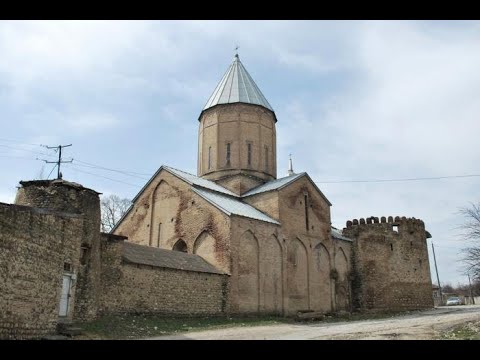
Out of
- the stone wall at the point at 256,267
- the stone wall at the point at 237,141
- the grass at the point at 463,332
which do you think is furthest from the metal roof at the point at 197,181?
the grass at the point at 463,332

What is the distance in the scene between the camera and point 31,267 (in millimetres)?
11805

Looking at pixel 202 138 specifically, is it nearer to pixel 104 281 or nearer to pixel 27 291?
pixel 104 281

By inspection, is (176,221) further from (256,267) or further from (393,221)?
(393,221)

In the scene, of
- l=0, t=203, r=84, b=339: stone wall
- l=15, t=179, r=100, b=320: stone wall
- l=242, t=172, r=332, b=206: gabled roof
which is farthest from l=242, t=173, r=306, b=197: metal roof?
l=0, t=203, r=84, b=339: stone wall

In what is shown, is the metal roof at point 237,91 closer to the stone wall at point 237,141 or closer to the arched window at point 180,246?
the stone wall at point 237,141

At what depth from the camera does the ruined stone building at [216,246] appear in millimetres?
12547

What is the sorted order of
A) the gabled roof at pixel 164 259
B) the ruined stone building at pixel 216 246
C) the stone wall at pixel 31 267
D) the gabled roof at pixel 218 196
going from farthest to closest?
the gabled roof at pixel 218 196, the gabled roof at pixel 164 259, the ruined stone building at pixel 216 246, the stone wall at pixel 31 267

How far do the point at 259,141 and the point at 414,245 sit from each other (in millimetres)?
13004

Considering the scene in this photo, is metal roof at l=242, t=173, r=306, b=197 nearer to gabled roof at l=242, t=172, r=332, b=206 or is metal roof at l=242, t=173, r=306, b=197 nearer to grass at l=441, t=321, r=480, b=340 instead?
gabled roof at l=242, t=172, r=332, b=206

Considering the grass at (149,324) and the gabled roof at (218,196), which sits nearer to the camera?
the grass at (149,324)

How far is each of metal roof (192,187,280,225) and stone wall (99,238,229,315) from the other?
372 cm

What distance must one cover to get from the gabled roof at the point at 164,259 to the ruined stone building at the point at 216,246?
90 mm

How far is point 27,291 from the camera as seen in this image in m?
11.7
